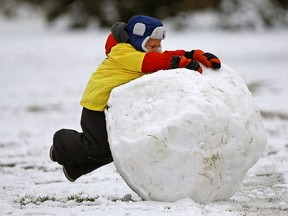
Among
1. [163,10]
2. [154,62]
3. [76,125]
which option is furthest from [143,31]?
[163,10]

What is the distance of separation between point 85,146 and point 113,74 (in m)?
0.61

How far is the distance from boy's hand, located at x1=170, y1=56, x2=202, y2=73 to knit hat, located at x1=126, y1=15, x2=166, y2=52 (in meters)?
0.30

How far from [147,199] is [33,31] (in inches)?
1129

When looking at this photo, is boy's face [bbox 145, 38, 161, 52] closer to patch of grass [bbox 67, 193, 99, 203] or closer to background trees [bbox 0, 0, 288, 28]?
patch of grass [bbox 67, 193, 99, 203]

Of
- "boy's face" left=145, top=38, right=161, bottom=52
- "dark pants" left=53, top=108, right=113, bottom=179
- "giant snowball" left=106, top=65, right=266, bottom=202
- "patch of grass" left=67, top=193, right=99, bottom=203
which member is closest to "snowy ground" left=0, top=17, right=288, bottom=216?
"patch of grass" left=67, top=193, right=99, bottom=203

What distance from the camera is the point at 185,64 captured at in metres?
4.84

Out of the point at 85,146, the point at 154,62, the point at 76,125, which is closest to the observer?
the point at 154,62

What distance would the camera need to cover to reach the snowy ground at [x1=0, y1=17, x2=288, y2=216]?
4.63m

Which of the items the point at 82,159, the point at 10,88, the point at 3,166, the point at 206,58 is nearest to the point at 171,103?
the point at 206,58

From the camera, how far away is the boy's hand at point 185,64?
4.81 metres

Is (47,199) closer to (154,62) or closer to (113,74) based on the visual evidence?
(113,74)

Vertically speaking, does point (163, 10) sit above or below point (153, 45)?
below

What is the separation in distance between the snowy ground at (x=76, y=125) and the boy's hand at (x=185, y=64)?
986 millimetres

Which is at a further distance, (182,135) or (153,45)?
(153,45)
